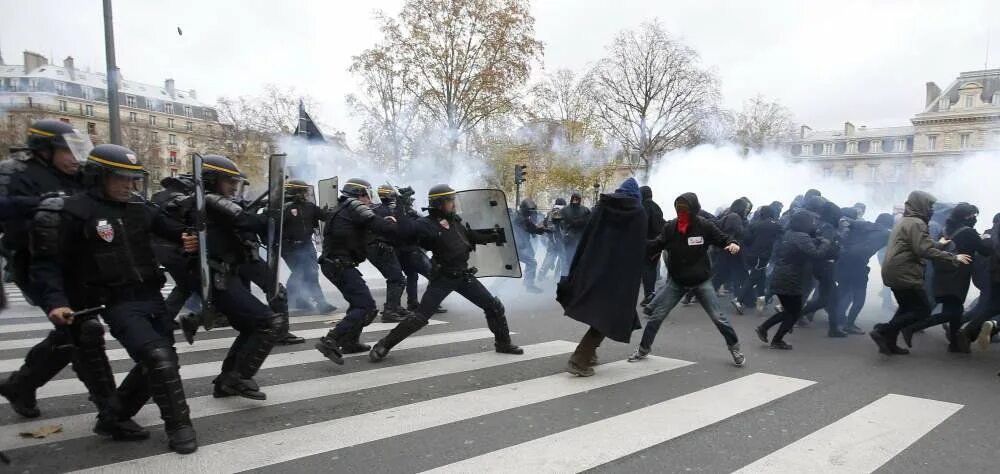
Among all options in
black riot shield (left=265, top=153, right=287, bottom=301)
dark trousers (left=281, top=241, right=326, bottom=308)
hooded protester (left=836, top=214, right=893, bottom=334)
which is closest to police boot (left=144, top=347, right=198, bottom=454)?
black riot shield (left=265, top=153, right=287, bottom=301)

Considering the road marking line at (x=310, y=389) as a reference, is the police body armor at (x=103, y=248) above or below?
above

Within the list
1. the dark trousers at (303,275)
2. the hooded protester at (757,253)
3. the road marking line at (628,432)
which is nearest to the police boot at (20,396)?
the road marking line at (628,432)

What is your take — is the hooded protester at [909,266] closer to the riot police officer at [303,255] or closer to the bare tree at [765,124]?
the riot police officer at [303,255]

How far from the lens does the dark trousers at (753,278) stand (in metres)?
9.16

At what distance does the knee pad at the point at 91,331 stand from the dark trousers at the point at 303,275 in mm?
5189

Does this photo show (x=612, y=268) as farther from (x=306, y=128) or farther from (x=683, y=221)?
(x=306, y=128)

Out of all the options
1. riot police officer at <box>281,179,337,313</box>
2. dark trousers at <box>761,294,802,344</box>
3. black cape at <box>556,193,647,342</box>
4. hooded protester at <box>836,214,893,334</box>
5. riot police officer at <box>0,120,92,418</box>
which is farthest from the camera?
riot police officer at <box>281,179,337,313</box>

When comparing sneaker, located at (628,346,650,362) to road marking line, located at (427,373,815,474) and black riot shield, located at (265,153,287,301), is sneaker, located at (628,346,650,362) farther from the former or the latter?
black riot shield, located at (265,153,287,301)

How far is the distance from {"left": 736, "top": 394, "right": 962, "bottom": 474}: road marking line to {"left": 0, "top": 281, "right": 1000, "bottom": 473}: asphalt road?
0.01m

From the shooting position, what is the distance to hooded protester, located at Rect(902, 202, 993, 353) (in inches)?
245

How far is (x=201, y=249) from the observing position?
12.5 ft

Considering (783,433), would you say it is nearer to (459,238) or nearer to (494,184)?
(459,238)

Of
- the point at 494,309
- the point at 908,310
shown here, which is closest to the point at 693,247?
the point at 494,309

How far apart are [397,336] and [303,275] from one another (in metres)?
3.79
